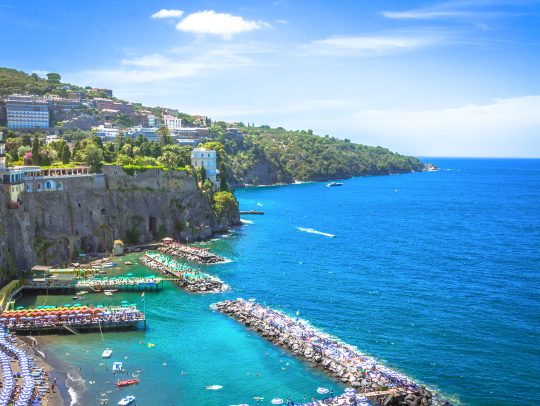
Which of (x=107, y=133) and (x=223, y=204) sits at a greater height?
(x=107, y=133)

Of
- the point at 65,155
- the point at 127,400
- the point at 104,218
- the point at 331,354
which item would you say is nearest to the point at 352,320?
the point at 331,354

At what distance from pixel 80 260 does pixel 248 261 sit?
2779cm

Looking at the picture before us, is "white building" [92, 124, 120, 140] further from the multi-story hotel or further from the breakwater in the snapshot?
the breakwater

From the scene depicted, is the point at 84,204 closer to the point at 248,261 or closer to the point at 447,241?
the point at 248,261

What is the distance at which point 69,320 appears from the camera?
211 ft

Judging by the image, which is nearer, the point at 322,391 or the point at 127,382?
the point at 322,391

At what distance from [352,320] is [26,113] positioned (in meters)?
134

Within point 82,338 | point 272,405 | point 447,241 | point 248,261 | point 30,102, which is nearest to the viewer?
point 272,405

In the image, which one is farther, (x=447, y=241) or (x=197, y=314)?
(x=447, y=241)

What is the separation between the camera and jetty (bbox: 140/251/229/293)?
7944 cm

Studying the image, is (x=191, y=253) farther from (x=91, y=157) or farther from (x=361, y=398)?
(x=361, y=398)

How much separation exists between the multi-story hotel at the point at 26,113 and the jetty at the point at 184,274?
87.5 metres

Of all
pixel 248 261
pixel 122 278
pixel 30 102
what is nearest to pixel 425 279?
pixel 248 261

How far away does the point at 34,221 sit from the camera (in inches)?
3509
